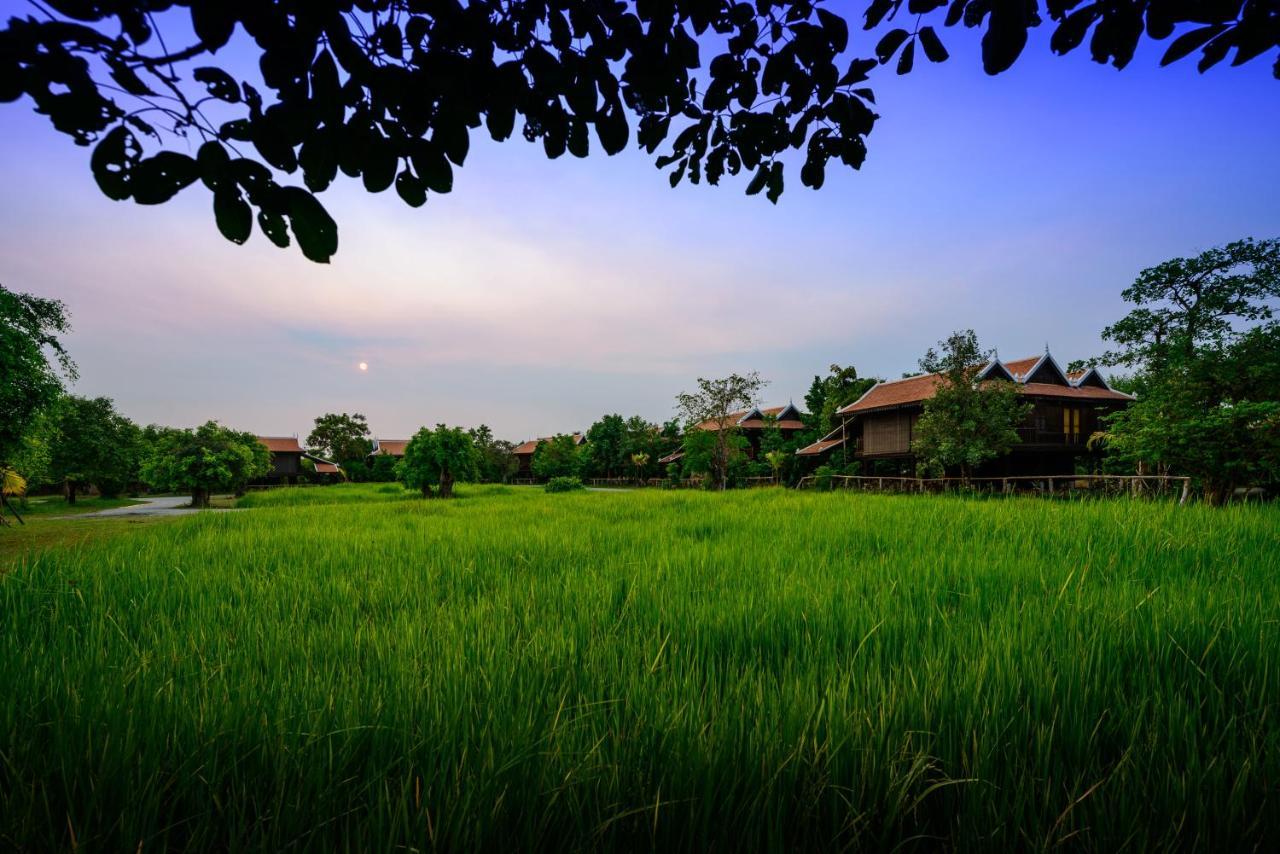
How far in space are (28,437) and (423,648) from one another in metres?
15.6

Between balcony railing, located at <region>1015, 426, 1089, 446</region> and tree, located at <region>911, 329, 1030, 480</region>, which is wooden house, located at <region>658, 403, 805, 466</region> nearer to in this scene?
balcony railing, located at <region>1015, 426, 1089, 446</region>

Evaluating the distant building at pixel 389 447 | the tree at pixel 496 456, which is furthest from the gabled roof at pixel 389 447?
the tree at pixel 496 456

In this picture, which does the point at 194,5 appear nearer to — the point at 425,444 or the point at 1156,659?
the point at 1156,659

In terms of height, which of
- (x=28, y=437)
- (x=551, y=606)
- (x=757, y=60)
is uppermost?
(x=757, y=60)

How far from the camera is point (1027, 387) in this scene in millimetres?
21156

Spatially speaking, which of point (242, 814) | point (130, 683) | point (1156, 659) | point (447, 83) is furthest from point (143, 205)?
point (1156, 659)

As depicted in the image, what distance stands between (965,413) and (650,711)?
18333mm

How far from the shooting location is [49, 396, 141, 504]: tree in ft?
83.5

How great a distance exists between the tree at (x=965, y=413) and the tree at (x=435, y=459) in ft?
57.4

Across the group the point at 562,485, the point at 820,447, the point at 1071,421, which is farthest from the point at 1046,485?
the point at 562,485

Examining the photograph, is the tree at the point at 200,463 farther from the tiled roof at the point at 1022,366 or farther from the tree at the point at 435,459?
the tiled roof at the point at 1022,366

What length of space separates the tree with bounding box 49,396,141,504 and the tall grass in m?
33.9

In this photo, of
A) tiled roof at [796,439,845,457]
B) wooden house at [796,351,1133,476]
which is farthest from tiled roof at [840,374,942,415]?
tiled roof at [796,439,845,457]

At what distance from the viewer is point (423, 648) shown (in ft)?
7.34
